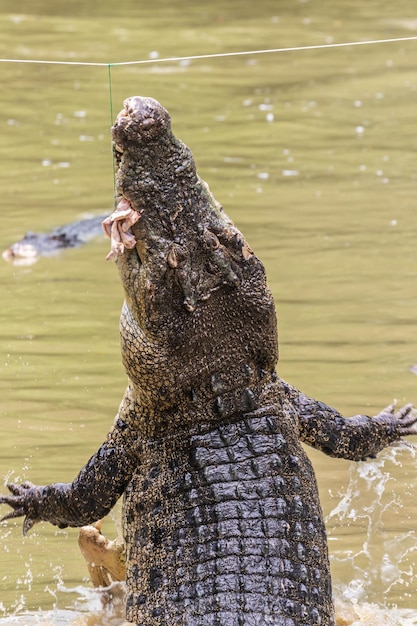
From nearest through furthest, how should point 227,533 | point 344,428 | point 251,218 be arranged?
point 227,533, point 344,428, point 251,218

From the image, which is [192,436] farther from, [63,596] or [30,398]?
[30,398]

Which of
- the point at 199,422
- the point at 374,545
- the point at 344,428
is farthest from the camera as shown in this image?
the point at 374,545

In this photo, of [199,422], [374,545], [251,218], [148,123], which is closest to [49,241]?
[251,218]

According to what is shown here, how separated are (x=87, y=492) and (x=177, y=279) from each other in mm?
923

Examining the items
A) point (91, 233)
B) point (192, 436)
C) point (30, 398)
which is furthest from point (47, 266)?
point (192, 436)

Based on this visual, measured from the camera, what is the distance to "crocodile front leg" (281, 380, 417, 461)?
3975 millimetres

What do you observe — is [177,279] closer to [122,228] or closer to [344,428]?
[122,228]

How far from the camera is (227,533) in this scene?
339 centimetres

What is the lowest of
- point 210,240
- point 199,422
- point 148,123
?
point 199,422

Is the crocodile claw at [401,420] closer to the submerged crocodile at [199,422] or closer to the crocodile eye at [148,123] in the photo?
the submerged crocodile at [199,422]

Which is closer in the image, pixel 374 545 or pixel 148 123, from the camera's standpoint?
pixel 148 123

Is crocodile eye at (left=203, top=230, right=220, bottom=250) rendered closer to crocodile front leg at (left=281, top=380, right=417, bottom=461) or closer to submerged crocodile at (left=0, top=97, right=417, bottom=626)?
submerged crocodile at (left=0, top=97, right=417, bottom=626)

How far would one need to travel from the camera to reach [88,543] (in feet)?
14.5

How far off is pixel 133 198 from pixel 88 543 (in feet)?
5.29
